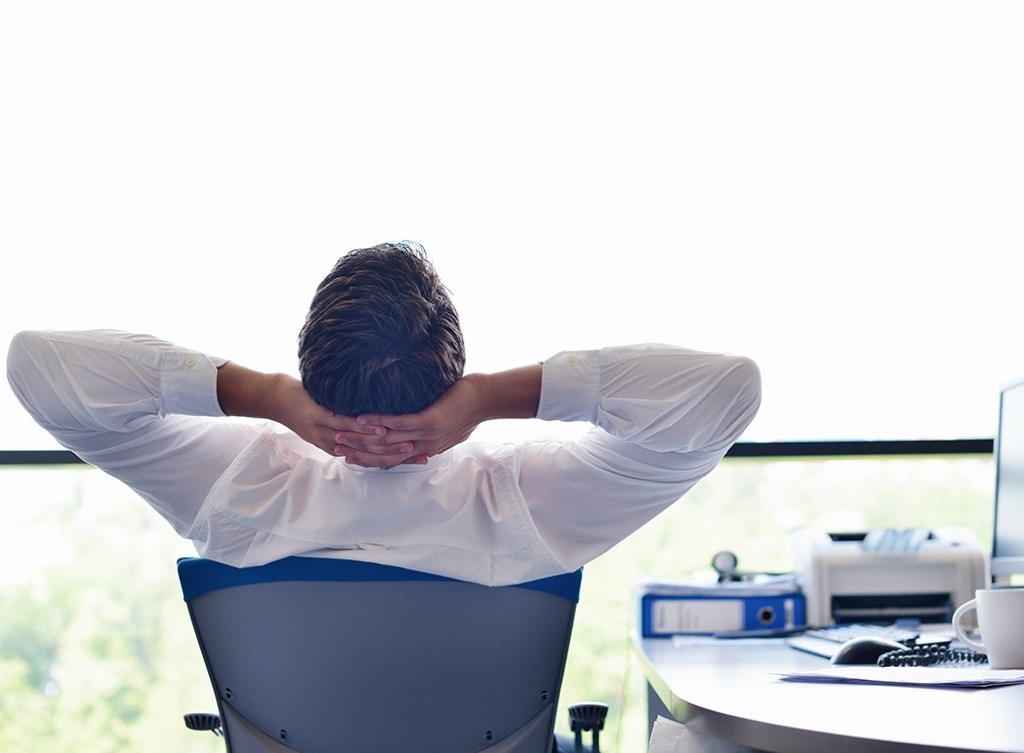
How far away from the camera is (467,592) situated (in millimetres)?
1044

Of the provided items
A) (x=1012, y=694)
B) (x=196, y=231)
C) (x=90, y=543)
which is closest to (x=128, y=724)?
(x=90, y=543)

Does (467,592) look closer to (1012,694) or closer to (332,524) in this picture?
(332,524)

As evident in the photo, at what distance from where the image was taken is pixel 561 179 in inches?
101

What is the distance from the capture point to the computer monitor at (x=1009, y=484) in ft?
5.84

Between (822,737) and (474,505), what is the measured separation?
19.2 inches

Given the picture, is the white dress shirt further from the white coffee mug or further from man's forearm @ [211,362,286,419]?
the white coffee mug

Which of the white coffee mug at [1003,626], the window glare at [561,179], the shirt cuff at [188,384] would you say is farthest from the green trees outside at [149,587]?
the shirt cuff at [188,384]

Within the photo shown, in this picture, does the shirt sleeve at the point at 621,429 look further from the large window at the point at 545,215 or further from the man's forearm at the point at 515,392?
the large window at the point at 545,215

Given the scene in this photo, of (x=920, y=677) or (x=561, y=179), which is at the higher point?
(x=561, y=179)

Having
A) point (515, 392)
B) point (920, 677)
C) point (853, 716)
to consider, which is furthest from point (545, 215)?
point (853, 716)

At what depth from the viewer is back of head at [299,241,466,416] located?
3.51ft

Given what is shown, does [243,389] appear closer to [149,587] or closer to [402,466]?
[402,466]

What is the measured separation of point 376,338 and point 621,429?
1.11ft

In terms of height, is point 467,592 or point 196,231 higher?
point 196,231
